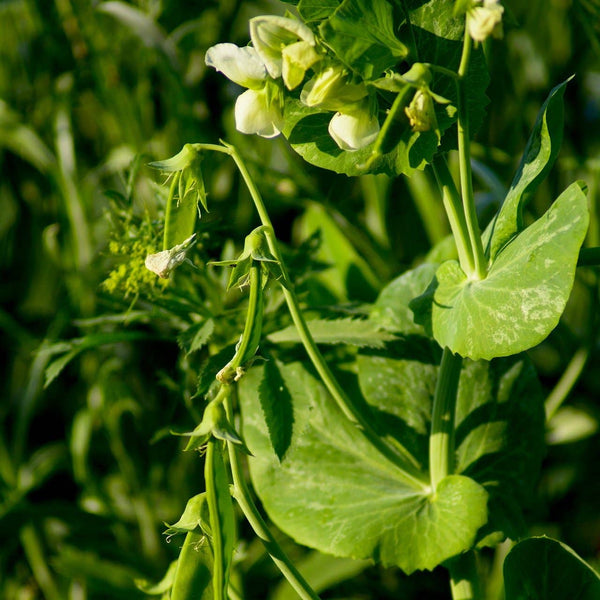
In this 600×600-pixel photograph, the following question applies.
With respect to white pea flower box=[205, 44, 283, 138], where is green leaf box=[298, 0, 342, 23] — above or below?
above

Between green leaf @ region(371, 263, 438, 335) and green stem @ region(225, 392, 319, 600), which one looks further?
green leaf @ region(371, 263, 438, 335)

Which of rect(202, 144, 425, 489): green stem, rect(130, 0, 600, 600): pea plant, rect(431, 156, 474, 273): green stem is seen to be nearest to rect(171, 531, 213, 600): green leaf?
rect(130, 0, 600, 600): pea plant

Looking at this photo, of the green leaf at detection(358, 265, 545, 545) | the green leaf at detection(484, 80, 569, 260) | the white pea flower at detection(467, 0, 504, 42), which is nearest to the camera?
the white pea flower at detection(467, 0, 504, 42)

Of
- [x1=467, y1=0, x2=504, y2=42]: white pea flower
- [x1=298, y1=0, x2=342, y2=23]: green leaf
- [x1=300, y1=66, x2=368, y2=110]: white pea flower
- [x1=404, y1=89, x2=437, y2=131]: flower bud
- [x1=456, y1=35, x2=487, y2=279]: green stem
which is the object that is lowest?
[x1=456, y1=35, x2=487, y2=279]: green stem

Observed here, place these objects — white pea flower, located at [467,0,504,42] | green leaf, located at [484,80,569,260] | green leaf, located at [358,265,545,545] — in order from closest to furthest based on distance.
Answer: white pea flower, located at [467,0,504,42] < green leaf, located at [484,80,569,260] < green leaf, located at [358,265,545,545]

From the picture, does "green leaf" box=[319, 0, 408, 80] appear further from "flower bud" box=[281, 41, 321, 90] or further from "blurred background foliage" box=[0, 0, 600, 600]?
"blurred background foliage" box=[0, 0, 600, 600]

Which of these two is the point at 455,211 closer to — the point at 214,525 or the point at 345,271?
the point at 214,525
